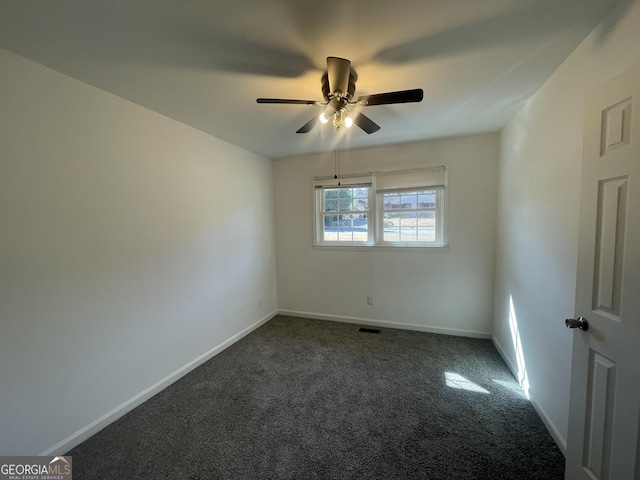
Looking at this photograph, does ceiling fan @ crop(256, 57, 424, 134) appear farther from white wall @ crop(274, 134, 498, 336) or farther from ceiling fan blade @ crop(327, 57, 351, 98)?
white wall @ crop(274, 134, 498, 336)

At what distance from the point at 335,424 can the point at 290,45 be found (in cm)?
251

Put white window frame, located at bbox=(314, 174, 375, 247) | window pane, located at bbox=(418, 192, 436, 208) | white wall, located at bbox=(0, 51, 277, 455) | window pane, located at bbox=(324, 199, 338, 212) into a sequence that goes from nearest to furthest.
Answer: white wall, located at bbox=(0, 51, 277, 455) → window pane, located at bbox=(418, 192, 436, 208) → white window frame, located at bbox=(314, 174, 375, 247) → window pane, located at bbox=(324, 199, 338, 212)

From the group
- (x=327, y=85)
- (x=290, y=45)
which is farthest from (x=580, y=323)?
(x=290, y=45)

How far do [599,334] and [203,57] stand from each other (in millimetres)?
2557

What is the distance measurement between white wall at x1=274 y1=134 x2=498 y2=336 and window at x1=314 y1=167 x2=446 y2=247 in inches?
5.0

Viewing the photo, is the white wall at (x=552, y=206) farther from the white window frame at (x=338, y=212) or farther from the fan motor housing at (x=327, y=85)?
the white window frame at (x=338, y=212)

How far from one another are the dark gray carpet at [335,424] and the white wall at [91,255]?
326 millimetres

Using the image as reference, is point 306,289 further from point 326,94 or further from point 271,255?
point 326,94

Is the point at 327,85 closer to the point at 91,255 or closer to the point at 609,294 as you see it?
the point at 609,294

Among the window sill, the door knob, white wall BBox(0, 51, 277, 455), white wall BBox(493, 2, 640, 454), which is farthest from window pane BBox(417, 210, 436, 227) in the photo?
white wall BBox(0, 51, 277, 455)

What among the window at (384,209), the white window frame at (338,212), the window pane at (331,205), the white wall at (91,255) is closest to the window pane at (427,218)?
the window at (384,209)

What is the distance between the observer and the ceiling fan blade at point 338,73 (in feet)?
4.38

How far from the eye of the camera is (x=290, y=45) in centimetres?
141

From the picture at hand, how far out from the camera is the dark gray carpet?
148 cm
